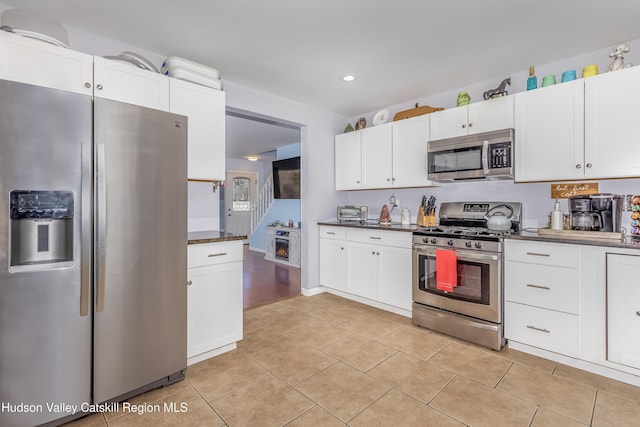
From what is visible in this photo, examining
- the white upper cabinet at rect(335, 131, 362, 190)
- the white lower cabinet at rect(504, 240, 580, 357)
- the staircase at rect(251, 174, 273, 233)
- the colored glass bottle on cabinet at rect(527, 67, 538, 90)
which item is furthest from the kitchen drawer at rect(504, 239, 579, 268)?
the staircase at rect(251, 174, 273, 233)

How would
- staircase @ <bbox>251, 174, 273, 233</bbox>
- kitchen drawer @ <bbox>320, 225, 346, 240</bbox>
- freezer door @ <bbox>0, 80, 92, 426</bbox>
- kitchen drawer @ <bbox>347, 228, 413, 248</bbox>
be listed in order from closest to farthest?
freezer door @ <bbox>0, 80, 92, 426</bbox> < kitchen drawer @ <bbox>347, 228, 413, 248</bbox> < kitchen drawer @ <bbox>320, 225, 346, 240</bbox> < staircase @ <bbox>251, 174, 273, 233</bbox>

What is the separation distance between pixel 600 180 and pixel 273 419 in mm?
3101

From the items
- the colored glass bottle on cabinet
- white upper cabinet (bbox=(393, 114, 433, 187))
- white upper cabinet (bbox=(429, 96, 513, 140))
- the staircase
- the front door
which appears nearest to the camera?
the colored glass bottle on cabinet

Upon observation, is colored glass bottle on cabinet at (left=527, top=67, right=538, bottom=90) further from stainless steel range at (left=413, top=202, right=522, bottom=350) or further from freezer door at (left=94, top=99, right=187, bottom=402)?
freezer door at (left=94, top=99, right=187, bottom=402)

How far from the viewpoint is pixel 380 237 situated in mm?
3369

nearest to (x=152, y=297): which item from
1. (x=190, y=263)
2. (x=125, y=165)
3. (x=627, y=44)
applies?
(x=190, y=263)

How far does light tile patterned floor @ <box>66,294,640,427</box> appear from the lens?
5.53 ft

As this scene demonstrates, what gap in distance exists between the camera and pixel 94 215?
1663mm

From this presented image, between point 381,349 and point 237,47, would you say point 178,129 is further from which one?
point 381,349

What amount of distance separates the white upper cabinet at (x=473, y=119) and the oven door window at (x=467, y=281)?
4.31 feet

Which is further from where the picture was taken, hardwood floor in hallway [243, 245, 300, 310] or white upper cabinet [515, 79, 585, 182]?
hardwood floor in hallway [243, 245, 300, 310]

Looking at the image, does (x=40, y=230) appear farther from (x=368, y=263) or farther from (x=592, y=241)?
(x=592, y=241)

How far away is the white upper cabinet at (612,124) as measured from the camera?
2.18 meters

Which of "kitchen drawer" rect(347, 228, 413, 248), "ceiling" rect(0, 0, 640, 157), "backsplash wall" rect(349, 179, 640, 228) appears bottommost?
"kitchen drawer" rect(347, 228, 413, 248)
